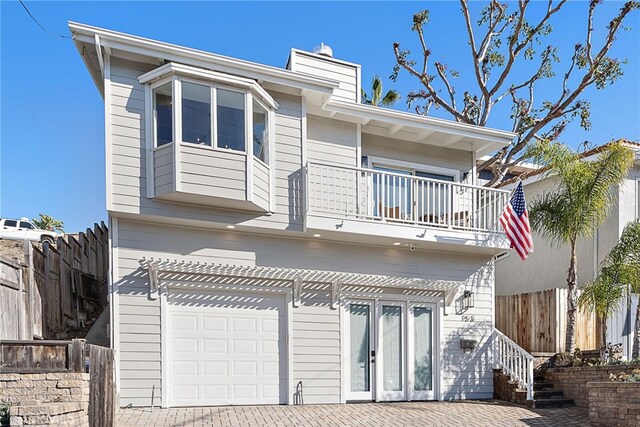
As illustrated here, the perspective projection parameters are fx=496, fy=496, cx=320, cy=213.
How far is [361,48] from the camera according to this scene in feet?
49.6

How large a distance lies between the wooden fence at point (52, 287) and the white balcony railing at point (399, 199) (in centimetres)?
513

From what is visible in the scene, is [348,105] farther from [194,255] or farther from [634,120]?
[634,120]

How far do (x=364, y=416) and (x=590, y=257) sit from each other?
30.9ft

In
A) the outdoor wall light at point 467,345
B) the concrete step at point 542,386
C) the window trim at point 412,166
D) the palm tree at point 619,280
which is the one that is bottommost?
the concrete step at point 542,386

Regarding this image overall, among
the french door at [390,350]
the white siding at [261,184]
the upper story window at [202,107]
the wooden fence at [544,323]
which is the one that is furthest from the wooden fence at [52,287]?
the wooden fence at [544,323]

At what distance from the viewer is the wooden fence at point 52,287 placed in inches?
304

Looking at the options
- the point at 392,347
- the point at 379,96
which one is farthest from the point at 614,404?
the point at 379,96

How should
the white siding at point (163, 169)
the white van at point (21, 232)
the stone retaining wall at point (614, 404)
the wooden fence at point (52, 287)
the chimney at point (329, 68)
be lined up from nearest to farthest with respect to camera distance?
1. the wooden fence at point (52, 287)
2. the stone retaining wall at point (614, 404)
3. the white siding at point (163, 169)
4. the chimney at point (329, 68)
5. the white van at point (21, 232)

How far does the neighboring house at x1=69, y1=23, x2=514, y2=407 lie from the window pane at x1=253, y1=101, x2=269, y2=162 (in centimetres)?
3

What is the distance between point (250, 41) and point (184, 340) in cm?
779

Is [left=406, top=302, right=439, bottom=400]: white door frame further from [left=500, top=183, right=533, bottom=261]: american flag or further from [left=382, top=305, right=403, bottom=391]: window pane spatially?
[left=500, top=183, right=533, bottom=261]: american flag

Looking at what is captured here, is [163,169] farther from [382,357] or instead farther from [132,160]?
[382,357]

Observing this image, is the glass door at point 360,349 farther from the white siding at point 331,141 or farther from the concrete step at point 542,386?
the concrete step at point 542,386

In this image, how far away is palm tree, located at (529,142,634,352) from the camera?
442 inches
